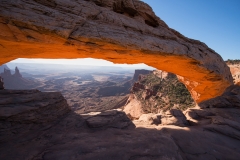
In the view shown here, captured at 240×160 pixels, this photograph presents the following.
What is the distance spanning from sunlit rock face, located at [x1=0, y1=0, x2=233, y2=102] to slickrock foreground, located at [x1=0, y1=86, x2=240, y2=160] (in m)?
3.87

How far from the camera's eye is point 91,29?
6.32 m

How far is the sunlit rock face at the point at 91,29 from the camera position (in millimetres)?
5258

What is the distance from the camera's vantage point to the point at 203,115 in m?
11.4

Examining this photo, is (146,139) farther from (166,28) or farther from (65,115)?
(166,28)

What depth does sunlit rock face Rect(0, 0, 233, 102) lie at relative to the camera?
5258mm

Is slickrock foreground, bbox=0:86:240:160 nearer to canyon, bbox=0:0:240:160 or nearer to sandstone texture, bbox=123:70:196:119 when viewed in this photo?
canyon, bbox=0:0:240:160

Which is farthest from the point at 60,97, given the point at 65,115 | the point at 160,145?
the point at 160,145

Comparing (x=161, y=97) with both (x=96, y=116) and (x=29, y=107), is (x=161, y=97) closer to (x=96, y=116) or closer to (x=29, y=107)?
(x=96, y=116)

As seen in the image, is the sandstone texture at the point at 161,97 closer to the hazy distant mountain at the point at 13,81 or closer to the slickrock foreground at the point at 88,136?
the slickrock foreground at the point at 88,136

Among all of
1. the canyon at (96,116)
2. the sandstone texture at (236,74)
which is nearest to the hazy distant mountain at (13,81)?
the canyon at (96,116)

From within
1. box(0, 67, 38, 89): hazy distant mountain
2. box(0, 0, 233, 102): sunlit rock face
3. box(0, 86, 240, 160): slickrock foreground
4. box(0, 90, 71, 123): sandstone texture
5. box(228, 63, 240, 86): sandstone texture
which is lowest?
box(0, 67, 38, 89): hazy distant mountain

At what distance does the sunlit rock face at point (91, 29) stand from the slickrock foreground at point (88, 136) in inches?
152

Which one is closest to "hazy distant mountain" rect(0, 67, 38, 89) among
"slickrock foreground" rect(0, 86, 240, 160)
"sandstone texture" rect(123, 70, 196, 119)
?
"sandstone texture" rect(123, 70, 196, 119)

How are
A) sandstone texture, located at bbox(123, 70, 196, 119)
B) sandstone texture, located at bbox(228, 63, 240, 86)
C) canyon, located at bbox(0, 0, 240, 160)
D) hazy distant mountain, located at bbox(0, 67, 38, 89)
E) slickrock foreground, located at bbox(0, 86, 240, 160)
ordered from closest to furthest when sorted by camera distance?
canyon, located at bbox(0, 0, 240, 160) < slickrock foreground, located at bbox(0, 86, 240, 160) < sandstone texture, located at bbox(228, 63, 240, 86) < sandstone texture, located at bbox(123, 70, 196, 119) < hazy distant mountain, located at bbox(0, 67, 38, 89)
